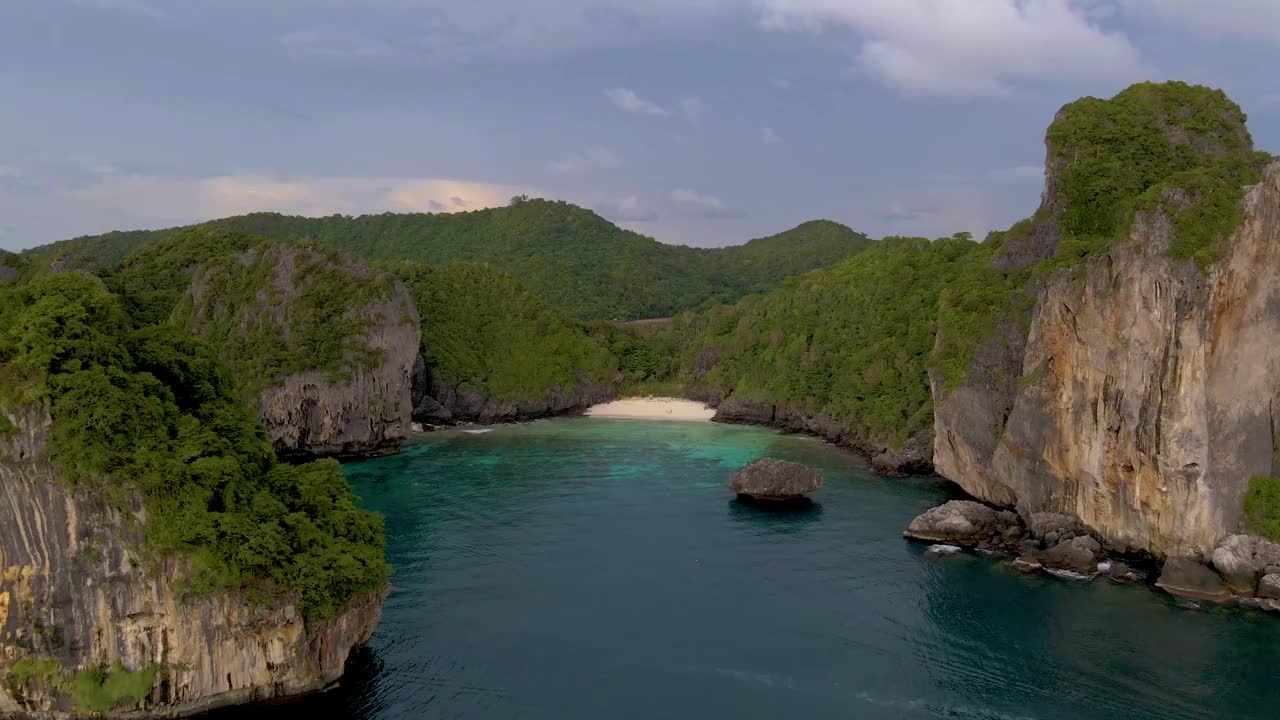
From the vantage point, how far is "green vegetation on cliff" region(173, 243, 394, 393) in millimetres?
69125

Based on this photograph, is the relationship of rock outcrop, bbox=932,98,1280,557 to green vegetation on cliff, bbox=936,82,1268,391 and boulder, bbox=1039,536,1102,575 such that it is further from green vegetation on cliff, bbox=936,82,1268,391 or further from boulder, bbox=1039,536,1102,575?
green vegetation on cliff, bbox=936,82,1268,391

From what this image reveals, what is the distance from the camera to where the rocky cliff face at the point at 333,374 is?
2672 inches

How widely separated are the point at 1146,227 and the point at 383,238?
464ft

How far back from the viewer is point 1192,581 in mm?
35875

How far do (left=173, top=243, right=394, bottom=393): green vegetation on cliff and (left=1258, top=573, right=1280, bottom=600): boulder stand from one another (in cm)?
5966

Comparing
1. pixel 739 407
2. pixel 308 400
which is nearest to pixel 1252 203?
pixel 739 407

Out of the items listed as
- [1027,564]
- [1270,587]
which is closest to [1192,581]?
[1270,587]

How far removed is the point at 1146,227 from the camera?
37500mm

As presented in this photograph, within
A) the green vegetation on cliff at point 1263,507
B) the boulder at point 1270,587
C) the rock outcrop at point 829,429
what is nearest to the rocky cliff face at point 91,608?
the boulder at point 1270,587

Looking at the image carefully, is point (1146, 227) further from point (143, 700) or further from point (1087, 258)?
point (143, 700)

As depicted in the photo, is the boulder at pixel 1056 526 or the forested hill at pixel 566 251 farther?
the forested hill at pixel 566 251

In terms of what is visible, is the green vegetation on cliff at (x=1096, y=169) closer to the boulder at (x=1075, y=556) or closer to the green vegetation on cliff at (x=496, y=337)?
the boulder at (x=1075, y=556)

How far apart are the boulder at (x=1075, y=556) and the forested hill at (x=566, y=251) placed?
93.7m

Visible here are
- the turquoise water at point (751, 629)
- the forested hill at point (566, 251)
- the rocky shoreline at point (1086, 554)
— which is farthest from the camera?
the forested hill at point (566, 251)
